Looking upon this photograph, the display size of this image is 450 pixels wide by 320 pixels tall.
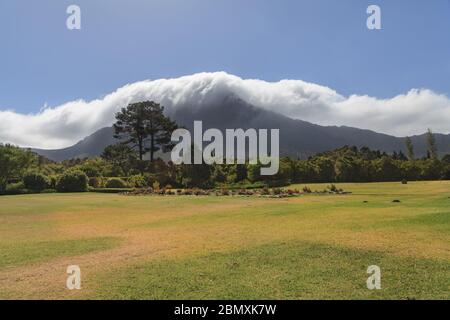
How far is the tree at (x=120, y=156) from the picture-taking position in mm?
84750

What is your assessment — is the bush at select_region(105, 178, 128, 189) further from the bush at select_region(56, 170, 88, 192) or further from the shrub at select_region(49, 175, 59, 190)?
the shrub at select_region(49, 175, 59, 190)

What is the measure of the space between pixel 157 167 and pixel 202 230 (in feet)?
178

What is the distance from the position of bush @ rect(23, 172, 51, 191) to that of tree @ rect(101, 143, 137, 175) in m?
23.0

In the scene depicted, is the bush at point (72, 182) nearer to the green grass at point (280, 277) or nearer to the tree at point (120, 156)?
the tree at point (120, 156)

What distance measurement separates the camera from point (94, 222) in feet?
75.2

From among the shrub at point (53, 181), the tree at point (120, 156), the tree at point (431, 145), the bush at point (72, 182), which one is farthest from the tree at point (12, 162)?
the tree at point (431, 145)

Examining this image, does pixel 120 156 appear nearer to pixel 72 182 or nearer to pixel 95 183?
pixel 95 183

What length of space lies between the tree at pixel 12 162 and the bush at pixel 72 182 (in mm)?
7790

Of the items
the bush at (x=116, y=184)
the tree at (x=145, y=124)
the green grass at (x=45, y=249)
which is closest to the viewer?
the green grass at (x=45, y=249)

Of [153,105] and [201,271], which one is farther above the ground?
[153,105]

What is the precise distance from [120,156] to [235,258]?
250 ft

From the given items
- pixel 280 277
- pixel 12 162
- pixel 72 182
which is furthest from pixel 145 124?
pixel 280 277
